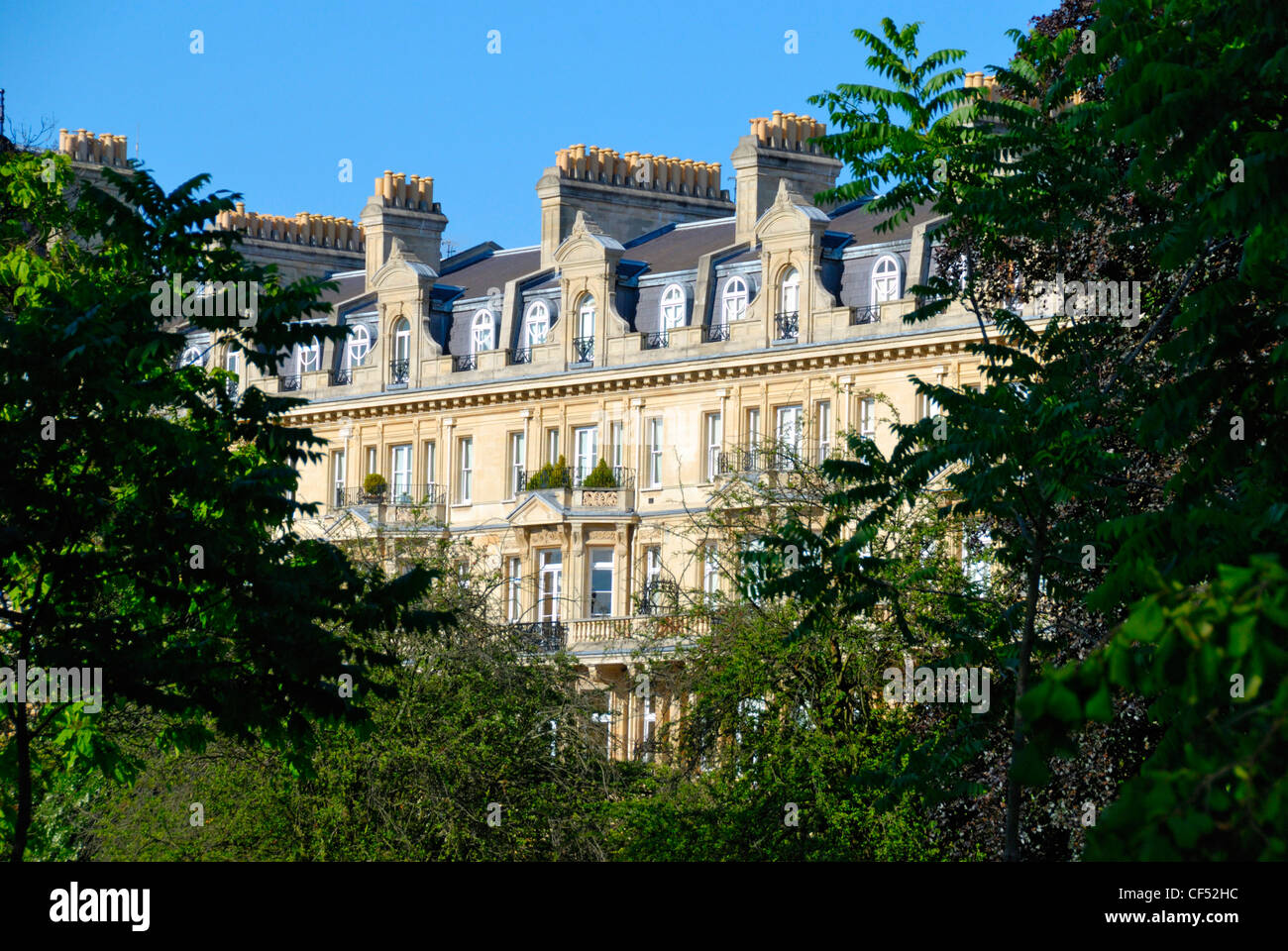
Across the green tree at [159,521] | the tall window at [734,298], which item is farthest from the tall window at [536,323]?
the green tree at [159,521]

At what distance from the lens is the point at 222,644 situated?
22.6m

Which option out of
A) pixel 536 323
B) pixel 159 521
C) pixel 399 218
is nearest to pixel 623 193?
pixel 536 323

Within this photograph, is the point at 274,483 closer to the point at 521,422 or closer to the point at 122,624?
the point at 122,624

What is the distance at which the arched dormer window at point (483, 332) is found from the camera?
80.1 m

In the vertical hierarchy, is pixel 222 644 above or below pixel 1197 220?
below

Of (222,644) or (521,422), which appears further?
(521,422)

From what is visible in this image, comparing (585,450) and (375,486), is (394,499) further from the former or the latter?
(585,450)

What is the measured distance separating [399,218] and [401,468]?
419 inches

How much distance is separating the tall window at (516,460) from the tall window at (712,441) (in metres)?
8.46

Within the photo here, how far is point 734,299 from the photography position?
72.5m

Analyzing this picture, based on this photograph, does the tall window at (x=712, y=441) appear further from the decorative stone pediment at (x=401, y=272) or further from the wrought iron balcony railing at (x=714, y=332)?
the decorative stone pediment at (x=401, y=272)
